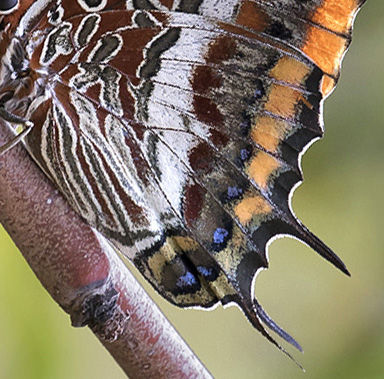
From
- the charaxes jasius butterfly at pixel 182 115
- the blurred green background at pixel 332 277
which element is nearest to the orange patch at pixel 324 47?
the charaxes jasius butterfly at pixel 182 115

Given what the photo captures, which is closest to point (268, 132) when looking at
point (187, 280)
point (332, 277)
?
point (187, 280)

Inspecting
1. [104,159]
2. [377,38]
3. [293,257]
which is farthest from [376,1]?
[104,159]

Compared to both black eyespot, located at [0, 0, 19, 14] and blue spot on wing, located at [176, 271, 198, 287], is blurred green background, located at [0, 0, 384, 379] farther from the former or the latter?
black eyespot, located at [0, 0, 19, 14]

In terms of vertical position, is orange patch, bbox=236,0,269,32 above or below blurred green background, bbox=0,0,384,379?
above

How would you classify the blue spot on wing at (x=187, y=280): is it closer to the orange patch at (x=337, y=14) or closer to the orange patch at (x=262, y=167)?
the orange patch at (x=262, y=167)

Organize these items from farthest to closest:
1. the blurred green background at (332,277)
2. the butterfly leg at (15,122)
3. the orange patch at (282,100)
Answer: the blurred green background at (332,277) < the orange patch at (282,100) < the butterfly leg at (15,122)

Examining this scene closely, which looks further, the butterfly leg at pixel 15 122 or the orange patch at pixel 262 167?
the orange patch at pixel 262 167

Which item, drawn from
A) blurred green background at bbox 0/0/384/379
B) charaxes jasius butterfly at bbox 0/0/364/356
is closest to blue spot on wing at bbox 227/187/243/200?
charaxes jasius butterfly at bbox 0/0/364/356
